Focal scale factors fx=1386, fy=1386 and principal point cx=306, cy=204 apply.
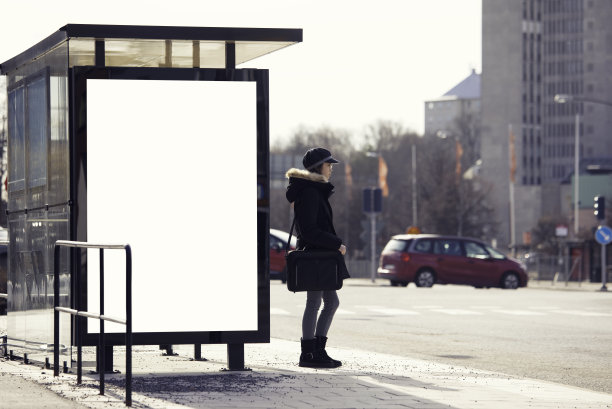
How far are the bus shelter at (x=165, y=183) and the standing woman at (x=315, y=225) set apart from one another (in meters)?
0.39

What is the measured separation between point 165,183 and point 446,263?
30.1 metres

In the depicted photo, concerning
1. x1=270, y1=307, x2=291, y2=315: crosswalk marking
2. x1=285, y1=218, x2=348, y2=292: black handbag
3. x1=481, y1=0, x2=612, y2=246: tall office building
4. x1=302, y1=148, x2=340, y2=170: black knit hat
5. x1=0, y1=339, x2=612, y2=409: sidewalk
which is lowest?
x1=270, y1=307, x2=291, y2=315: crosswalk marking

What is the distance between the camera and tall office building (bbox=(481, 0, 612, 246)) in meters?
146

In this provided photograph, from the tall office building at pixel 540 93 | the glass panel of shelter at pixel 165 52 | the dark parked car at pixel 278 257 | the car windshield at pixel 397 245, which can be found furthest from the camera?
the tall office building at pixel 540 93

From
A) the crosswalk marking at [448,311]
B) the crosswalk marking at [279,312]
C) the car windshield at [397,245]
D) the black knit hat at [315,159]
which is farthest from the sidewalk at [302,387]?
the car windshield at [397,245]

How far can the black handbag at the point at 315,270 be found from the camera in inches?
444

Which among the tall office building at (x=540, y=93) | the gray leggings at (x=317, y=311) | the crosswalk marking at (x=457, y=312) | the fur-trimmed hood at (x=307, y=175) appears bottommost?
the crosswalk marking at (x=457, y=312)

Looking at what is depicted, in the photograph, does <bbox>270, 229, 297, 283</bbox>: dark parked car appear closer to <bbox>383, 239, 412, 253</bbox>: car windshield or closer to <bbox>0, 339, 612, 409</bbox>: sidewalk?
<bbox>383, 239, 412, 253</bbox>: car windshield

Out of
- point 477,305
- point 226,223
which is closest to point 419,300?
point 477,305

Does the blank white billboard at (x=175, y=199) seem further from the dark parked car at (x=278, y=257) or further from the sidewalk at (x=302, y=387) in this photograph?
the dark parked car at (x=278, y=257)

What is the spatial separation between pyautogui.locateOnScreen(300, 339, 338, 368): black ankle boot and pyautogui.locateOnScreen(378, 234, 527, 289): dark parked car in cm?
2866

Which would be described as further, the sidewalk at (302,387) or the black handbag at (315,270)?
the black handbag at (315,270)

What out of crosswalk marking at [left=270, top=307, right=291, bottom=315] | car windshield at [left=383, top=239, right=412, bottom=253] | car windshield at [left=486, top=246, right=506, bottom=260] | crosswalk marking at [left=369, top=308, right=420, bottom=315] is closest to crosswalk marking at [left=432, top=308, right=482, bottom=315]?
crosswalk marking at [left=369, top=308, right=420, bottom=315]

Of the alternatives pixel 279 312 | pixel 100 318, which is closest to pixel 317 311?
pixel 100 318
